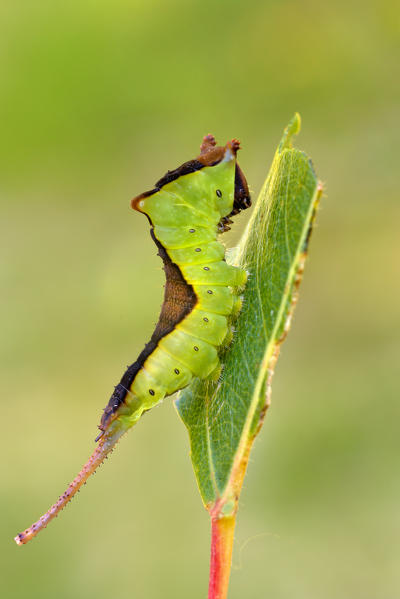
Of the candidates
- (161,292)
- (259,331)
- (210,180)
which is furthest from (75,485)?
(161,292)

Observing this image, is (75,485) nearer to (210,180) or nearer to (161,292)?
(210,180)

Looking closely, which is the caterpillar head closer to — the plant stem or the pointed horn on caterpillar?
the pointed horn on caterpillar

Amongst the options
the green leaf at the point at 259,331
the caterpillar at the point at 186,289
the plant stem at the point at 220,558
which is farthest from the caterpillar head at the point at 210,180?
the plant stem at the point at 220,558

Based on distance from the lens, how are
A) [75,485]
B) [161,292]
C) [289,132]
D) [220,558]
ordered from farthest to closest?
[161,292] → [75,485] → [289,132] → [220,558]

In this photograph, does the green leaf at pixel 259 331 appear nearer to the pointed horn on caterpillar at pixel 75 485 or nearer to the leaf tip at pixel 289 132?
the leaf tip at pixel 289 132

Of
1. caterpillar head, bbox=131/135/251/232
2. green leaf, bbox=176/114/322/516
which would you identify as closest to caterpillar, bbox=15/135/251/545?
caterpillar head, bbox=131/135/251/232

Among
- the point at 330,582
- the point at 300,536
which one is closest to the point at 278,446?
the point at 300,536

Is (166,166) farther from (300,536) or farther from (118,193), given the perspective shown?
(300,536)
